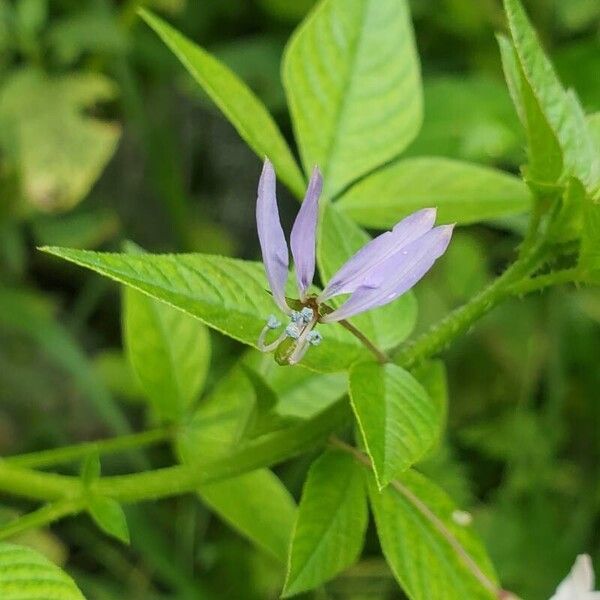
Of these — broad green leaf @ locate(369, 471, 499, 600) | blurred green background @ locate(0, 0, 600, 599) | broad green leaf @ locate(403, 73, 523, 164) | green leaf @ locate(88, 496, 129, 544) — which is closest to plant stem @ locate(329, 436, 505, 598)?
broad green leaf @ locate(369, 471, 499, 600)

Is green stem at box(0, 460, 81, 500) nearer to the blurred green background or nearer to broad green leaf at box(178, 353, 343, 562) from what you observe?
broad green leaf at box(178, 353, 343, 562)

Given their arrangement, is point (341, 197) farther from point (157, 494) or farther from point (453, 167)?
point (157, 494)

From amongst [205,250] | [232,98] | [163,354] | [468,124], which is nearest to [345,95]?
[232,98]

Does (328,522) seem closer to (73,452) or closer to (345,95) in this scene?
Result: (73,452)

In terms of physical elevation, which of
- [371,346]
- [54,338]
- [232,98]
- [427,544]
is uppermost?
[232,98]

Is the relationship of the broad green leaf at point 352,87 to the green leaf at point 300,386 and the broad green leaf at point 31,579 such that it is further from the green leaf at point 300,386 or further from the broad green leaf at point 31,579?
the broad green leaf at point 31,579

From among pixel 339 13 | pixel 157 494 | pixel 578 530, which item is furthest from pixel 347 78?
pixel 578 530

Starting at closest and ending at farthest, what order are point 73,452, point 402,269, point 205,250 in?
point 402,269, point 73,452, point 205,250

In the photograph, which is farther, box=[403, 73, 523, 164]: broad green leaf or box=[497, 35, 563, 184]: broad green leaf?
box=[403, 73, 523, 164]: broad green leaf
